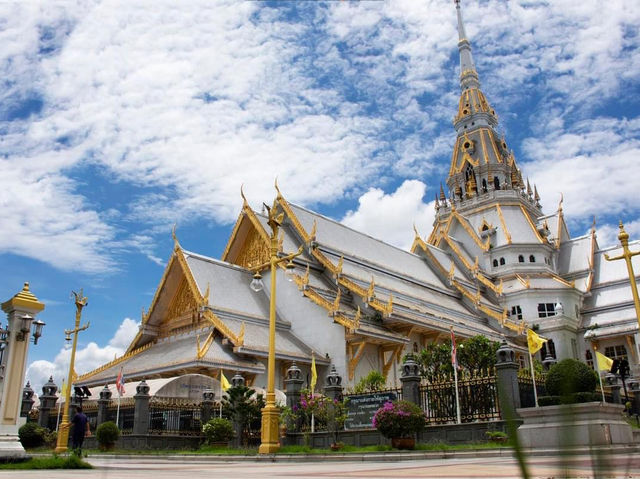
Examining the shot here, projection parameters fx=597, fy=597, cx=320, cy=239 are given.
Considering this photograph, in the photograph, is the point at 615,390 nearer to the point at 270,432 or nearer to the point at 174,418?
the point at 270,432

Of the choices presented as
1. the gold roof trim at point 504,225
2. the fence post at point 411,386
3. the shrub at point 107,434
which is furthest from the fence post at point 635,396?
the gold roof trim at point 504,225

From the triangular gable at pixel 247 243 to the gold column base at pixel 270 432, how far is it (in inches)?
605

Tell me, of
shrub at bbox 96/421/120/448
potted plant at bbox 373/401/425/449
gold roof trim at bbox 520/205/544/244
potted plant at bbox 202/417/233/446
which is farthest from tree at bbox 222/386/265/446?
gold roof trim at bbox 520/205/544/244

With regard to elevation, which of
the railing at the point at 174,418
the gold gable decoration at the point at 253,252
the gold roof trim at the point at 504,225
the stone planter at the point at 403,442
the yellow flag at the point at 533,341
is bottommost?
the stone planter at the point at 403,442

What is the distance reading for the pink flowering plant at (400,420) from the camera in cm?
1230

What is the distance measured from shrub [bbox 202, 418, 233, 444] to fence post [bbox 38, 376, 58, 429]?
8.96 meters

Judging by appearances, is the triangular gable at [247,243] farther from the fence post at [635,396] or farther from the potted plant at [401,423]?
the potted plant at [401,423]

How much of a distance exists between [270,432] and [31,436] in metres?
10.8

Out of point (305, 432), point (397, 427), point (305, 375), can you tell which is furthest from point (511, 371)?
point (305, 375)

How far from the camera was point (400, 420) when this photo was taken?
40.3ft

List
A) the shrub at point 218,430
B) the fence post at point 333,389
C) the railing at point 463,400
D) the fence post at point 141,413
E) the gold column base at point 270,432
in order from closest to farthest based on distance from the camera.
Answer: the gold column base at point 270,432 < the railing at point 463,400 < the fence post at point 333,389 < the shrub at point 218,430 < the fence post at point 141,413

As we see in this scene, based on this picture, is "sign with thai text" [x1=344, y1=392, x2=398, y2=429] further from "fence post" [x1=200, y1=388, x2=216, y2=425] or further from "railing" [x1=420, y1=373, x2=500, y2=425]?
"fence post" [x1=200, y1=388, x2=216, y2=425]

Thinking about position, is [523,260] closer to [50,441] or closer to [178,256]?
[178,256]

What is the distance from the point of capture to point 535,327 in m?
34.0
